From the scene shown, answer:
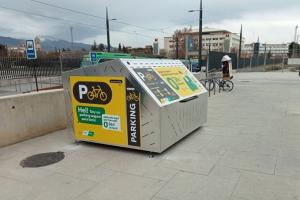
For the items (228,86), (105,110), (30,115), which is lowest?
(228,86)

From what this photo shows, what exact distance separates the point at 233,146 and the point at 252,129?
1388 mm

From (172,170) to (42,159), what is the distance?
2133 mm

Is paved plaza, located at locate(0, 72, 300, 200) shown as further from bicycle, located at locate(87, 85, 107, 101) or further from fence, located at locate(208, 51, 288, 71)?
fence, located at locate(208, 51, 288, 71)

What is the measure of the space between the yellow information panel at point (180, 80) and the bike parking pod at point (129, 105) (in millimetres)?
27

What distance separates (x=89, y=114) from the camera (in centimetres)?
495

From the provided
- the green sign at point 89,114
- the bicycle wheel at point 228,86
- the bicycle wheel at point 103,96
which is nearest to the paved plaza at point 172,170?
the green sign at point 89,114

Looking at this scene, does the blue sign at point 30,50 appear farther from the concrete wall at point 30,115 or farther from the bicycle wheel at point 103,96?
the bicycle wheel at point 103,96

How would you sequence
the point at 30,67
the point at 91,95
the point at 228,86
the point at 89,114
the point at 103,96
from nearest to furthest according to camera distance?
the point at 103,96 → the point at 91,95 → the point at 89,114 → the point at 228,86 → the point at 30,67

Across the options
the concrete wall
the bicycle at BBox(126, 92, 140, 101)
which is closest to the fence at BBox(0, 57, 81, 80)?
the concrete wall

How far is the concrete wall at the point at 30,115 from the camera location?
5086mm

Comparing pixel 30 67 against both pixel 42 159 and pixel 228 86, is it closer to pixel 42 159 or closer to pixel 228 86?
pixel 228 86

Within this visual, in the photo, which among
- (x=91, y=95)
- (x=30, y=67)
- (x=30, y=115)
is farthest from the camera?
(x=30, y=67)

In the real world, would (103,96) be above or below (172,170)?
above

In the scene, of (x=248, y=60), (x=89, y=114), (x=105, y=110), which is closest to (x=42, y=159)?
(x=89, y=114)
